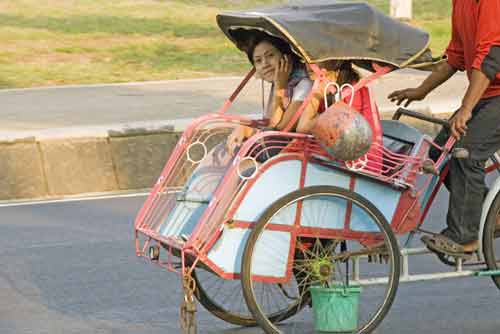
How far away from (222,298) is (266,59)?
1.31m

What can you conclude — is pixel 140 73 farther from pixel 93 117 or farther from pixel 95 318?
pixel 95 318

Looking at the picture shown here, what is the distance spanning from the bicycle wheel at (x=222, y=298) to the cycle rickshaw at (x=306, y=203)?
116mm

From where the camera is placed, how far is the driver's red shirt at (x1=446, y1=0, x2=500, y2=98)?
19.2 feet

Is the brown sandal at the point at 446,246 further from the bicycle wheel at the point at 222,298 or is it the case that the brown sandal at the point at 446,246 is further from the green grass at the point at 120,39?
the green grass at the point at 120,39

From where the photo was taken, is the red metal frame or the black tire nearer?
the red metal frame

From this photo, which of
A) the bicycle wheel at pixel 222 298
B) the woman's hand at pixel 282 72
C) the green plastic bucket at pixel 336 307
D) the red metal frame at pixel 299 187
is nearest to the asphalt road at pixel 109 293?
the bicycle wheel at pixel 222 298

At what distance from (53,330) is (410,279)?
1821 mm

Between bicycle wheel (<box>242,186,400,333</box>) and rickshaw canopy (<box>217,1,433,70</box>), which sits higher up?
rickshaw canopy (<box>217,1,433,70</box>)

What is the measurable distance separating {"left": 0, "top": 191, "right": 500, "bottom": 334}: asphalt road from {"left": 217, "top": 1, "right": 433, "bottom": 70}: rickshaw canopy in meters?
1.39

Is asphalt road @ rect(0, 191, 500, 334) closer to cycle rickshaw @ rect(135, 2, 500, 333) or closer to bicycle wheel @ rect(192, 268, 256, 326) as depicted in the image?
bicycle wheel @ rect(192, 268, 256, 326)

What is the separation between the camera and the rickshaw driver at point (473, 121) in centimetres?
588

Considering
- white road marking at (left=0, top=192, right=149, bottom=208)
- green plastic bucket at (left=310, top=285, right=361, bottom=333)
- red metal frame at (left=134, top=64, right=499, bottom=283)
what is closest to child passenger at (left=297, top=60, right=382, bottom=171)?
red metal frame at (left=134, top=64, right=499, bottom=283)

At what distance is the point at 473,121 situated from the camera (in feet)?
20.0

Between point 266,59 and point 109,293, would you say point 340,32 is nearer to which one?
point 266,59
